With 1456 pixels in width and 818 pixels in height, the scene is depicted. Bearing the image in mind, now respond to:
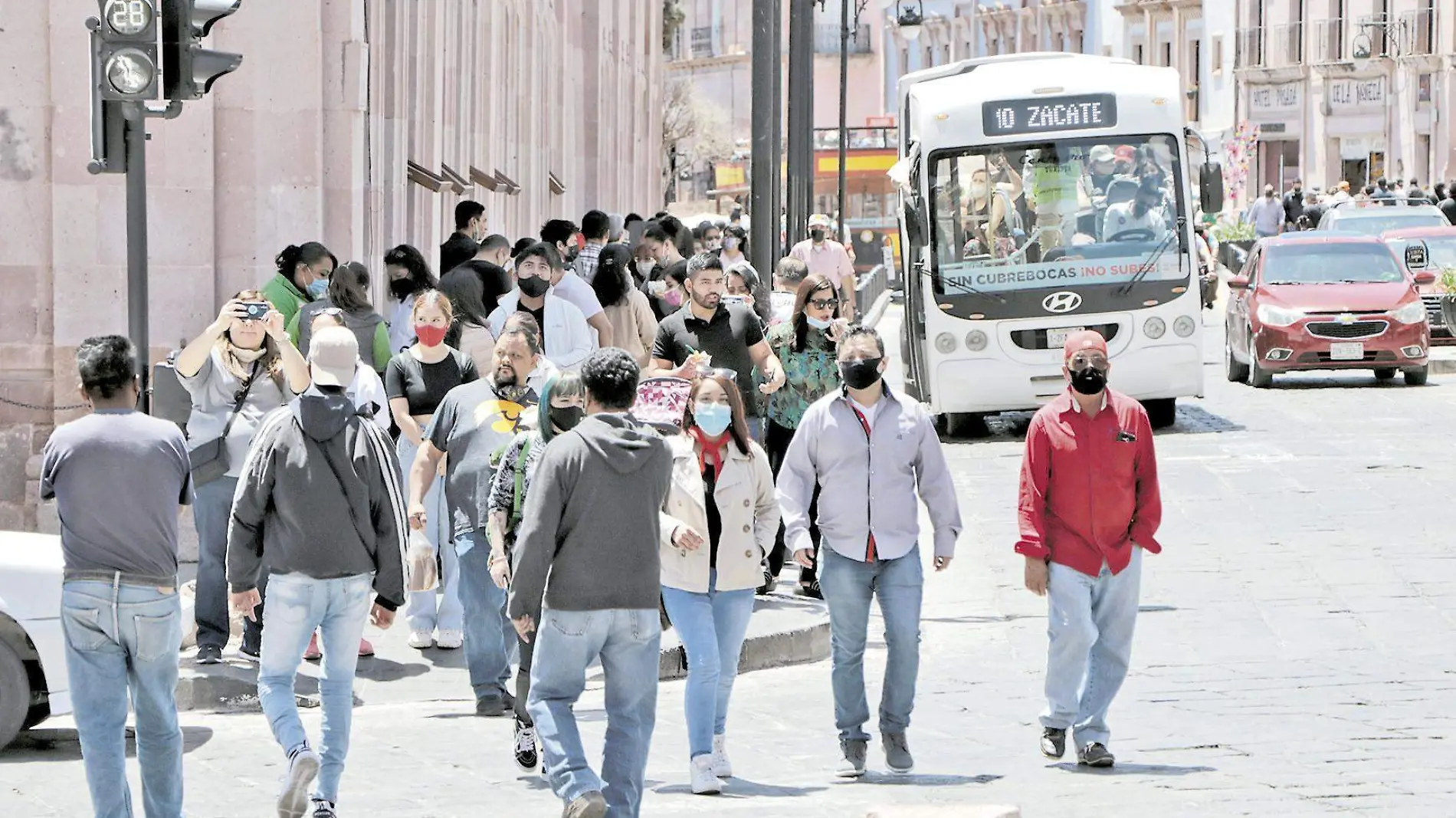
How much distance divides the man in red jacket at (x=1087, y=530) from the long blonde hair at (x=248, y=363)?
3.50 meters

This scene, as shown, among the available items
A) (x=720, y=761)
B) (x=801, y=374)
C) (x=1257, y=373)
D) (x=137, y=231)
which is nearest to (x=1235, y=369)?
(x=1257, y=373)

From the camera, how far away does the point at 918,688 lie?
10938 mm

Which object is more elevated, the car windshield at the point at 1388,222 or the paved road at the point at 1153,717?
the car windshield at the point at 1388,222

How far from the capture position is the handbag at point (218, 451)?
1092 cm

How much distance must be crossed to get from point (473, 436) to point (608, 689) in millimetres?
2241

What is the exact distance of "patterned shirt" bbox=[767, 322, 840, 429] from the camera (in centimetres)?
1305

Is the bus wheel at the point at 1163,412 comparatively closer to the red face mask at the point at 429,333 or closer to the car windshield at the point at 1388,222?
the red face mask at the point at 429,333

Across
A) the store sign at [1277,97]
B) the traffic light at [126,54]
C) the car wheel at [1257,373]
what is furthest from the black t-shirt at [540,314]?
the store sign at [1277,97]

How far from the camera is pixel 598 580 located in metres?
7.58

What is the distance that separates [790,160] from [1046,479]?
1864 cm

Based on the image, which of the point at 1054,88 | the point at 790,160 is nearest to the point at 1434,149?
the point at 790,160

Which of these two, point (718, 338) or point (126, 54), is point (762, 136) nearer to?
point (718, 338)

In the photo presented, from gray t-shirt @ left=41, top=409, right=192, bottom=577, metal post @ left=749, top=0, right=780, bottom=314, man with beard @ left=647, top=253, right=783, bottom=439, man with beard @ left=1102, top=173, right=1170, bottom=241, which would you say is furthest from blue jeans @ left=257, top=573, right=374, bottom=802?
man with beard @ left=1102, top=173, right=1170, bottom=241

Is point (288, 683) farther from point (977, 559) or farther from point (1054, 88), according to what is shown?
point (1054, 88)
